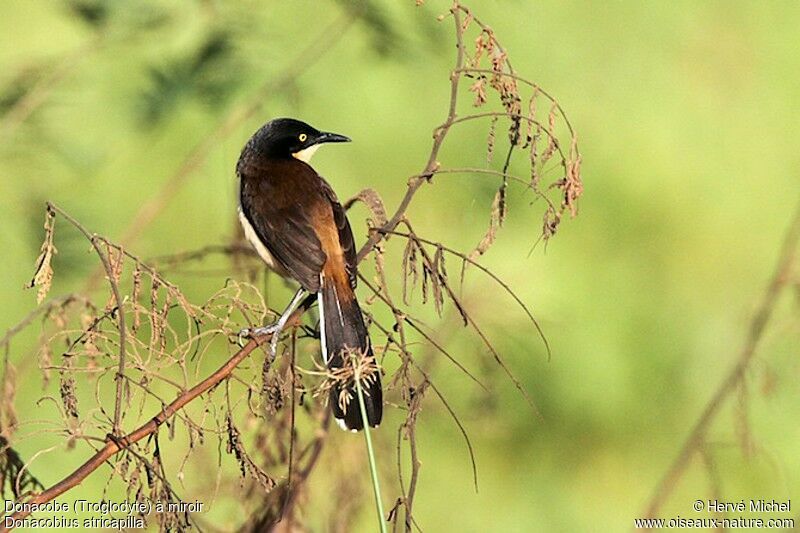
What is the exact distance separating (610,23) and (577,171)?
13.7 feet

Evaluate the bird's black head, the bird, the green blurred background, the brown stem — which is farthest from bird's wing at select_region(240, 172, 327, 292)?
the brown stem

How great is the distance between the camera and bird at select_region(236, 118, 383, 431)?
3258 millimetres

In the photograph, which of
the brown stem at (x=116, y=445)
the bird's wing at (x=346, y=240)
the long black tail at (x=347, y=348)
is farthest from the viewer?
the bird's wing at (x=346, y=240)

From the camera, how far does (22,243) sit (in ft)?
17.8

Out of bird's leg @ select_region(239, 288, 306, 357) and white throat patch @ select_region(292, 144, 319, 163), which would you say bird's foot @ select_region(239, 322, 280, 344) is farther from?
white throat patch @ select_region(292, 144, 319, 163)

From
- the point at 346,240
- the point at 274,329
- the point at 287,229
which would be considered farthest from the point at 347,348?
the point at 287,229

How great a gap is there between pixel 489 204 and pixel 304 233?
4.50 ft

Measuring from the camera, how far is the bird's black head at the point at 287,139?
442 centimetres

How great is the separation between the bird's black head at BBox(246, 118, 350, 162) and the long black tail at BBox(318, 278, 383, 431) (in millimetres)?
877

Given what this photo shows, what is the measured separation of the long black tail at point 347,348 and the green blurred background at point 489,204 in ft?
4.10

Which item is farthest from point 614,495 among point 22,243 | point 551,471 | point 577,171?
point 577,171

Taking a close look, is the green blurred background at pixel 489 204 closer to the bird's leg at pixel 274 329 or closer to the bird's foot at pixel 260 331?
the bird's leg at pixel 274 329

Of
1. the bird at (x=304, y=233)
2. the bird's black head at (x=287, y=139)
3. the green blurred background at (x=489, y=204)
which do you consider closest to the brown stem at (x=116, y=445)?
the bird at (x=304, y=233)

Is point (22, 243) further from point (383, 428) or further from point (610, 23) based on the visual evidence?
point (610, 23)
